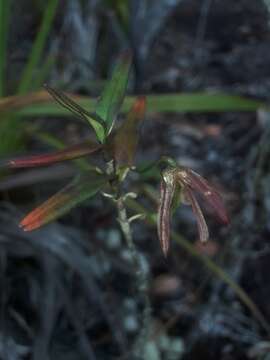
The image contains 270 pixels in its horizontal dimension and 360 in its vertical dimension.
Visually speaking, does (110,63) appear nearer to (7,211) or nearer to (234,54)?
(234,54)

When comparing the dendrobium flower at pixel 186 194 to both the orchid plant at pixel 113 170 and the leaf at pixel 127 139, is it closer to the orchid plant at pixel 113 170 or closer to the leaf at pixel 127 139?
the orchid plant at pixel 113 170

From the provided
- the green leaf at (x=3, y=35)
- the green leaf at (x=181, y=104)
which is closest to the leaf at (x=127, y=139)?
the green leaf at (x=181, y=104)

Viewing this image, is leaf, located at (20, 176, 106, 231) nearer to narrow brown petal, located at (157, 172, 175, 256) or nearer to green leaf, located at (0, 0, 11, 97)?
narrow brown petal, located at (157, 172, 175, 256)

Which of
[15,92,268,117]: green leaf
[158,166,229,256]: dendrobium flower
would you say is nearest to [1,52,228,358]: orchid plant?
[158,166,229,256]: dendrobium flower

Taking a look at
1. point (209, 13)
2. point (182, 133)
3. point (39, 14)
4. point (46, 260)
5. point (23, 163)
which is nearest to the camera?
point (23, 163)

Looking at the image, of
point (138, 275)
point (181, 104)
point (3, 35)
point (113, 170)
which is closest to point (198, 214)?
point (113, 170)

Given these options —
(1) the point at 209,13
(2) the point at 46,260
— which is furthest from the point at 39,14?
(2) the point at 46,260

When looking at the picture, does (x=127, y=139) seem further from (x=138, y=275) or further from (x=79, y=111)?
(x=138, y=275)
